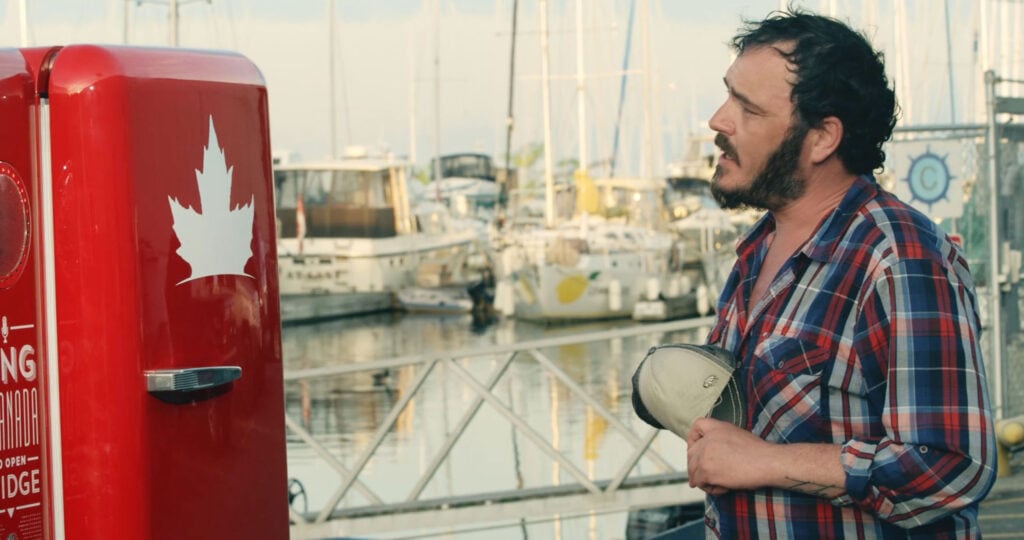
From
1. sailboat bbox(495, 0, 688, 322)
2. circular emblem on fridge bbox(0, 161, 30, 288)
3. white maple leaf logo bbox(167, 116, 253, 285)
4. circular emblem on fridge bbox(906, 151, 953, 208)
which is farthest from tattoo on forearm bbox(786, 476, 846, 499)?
sailboat bbox(495, 0, 688, 322)

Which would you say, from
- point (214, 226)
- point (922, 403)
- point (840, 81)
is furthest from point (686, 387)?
point (214, 226)

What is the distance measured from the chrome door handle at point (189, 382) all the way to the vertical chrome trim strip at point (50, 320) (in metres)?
0.22

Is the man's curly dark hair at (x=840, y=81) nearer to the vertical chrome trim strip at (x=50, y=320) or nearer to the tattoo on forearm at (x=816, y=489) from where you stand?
the tattoo on forearm at (x=816, y=489)

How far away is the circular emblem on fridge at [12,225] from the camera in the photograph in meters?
3.46

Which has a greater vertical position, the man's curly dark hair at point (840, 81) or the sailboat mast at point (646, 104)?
the sailboat mast at point (646, 104)

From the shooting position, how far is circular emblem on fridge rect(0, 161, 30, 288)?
346 cm

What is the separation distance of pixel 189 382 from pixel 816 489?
1737mm

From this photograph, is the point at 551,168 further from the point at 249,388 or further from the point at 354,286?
the point at 249,388

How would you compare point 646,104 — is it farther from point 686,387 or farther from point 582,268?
point 686,387

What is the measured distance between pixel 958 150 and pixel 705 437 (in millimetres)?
8125

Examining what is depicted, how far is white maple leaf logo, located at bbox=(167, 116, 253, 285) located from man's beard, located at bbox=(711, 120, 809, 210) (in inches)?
59.3

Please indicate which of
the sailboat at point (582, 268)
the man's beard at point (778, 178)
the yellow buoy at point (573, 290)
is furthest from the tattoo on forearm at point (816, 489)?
the yellow buoy at point (573, 290)

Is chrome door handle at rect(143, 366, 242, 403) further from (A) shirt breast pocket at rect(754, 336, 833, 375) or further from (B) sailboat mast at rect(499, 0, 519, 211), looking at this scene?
(B) sailboat mast at rect(499, 0, 519, 211)

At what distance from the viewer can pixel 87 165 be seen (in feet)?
11.6
